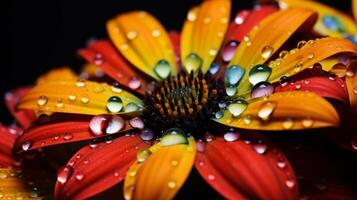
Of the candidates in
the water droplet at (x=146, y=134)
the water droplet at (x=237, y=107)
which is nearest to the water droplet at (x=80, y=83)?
the water droplet at (x=146, y=134)

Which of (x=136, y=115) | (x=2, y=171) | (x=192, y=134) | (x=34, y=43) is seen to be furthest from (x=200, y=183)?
(x=34, y=43)

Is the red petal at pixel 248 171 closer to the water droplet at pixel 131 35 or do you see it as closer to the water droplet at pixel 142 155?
the water droplet at pixel 142 155

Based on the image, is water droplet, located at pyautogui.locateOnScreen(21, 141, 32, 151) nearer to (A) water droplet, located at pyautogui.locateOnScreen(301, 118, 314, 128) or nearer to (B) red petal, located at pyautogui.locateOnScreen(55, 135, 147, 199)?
(B) red petal, located at pyautogui.locateOnScreen(55, 135, 147, 199)

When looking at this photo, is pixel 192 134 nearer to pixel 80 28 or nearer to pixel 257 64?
pixel 257 64

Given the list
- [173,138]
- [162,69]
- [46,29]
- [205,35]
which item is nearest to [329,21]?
[205,35]

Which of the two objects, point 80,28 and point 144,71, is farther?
point 80,28
